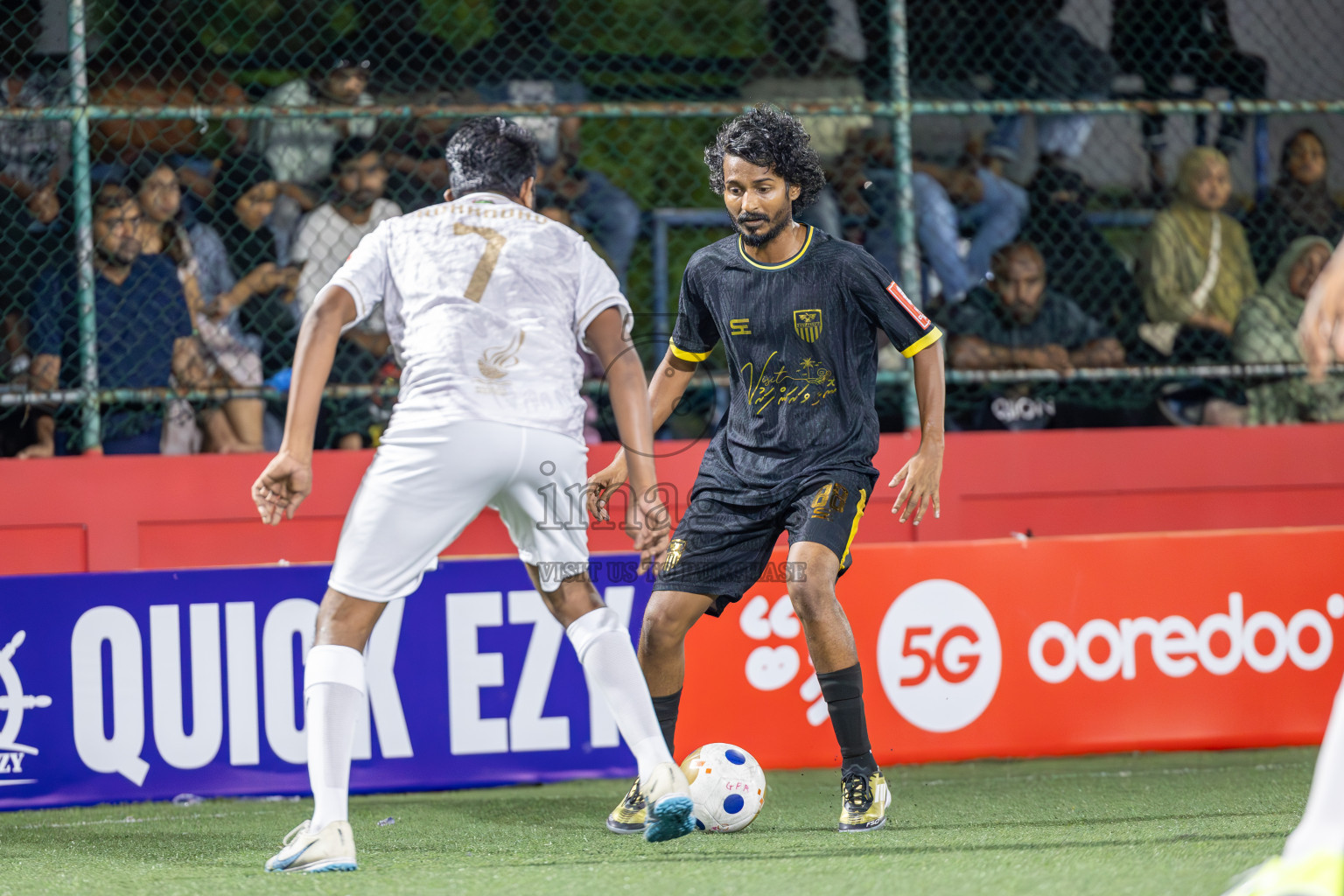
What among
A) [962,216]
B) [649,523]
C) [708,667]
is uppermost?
[962,216]

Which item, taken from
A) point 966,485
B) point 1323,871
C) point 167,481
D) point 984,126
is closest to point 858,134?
point 984,126

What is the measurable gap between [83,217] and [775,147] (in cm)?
293

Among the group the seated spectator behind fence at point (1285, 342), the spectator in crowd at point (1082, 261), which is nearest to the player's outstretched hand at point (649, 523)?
the spectator in crowd at point (1082, 261)

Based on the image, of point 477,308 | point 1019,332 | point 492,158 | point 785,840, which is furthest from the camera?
point 1019,332

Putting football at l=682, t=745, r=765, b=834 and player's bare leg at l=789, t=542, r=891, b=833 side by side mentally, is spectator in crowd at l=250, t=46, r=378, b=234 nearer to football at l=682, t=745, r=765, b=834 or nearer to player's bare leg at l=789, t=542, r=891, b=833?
player's bare leg at l=789, t=542, r=891, b=833

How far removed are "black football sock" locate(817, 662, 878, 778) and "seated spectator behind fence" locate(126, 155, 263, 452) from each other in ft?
9.46

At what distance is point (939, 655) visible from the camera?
202 inches

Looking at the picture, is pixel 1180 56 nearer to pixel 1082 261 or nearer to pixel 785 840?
pixel 1082 261

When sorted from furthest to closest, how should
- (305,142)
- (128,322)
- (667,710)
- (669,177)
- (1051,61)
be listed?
(1051,61)
(669,177)
(305,142)
(128,322)
(667,710)

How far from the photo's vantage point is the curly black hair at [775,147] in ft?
13.0

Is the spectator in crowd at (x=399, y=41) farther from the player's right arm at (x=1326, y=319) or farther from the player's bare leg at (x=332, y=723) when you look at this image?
the player's right arm at (x=1326, y=319)

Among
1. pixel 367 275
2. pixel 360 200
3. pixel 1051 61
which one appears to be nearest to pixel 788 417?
pixel 367 275

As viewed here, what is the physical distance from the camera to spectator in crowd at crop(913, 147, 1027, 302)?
20.6 ft

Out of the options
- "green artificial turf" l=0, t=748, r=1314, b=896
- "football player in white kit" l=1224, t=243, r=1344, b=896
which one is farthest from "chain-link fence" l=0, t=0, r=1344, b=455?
"football player in white kit" l=1224, t=243, r=1344, b=896
